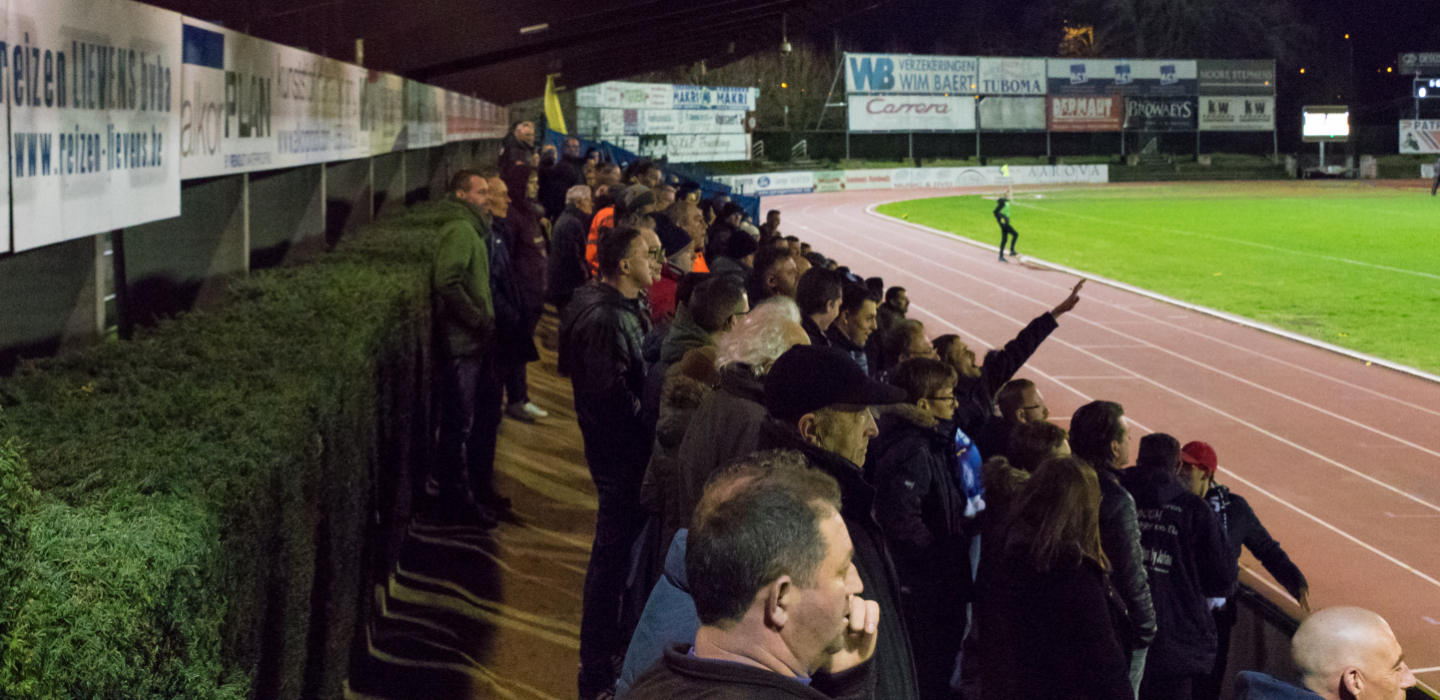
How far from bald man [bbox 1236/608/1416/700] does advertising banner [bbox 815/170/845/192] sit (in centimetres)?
5551

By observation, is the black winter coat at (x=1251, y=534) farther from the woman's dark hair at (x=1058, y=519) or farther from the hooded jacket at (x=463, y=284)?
the hooded jacket at (x=463, y=284)

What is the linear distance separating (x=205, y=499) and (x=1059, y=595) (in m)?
2.52

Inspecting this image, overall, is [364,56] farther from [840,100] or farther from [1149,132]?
[1149,132]

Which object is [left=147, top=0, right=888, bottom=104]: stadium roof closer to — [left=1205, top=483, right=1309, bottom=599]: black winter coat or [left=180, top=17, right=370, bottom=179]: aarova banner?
[left=180, top=17, right=370, bottom=179]: aarova banner

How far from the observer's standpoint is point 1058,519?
12.8ft

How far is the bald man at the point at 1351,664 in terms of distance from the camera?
2779 millimetres

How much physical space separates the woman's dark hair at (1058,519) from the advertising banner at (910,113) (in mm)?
61161

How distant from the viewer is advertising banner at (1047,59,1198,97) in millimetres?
67062

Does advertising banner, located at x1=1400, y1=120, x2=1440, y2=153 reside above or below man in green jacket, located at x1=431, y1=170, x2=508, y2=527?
above

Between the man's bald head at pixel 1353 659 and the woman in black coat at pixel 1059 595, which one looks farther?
the woman in black coat at pixel 1059 595

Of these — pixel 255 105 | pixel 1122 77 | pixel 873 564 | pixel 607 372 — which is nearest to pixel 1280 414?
pixel 607 372

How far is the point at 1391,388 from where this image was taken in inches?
568

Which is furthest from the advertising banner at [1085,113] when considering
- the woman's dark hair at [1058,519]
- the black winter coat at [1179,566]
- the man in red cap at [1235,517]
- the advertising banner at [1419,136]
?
the woman's dark hair at [1058,519]

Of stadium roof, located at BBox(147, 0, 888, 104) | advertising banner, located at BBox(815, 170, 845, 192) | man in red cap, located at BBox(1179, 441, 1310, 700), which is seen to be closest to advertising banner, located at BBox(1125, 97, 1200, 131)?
advertising banner, located at BBox(815, 170, 845, 192)
